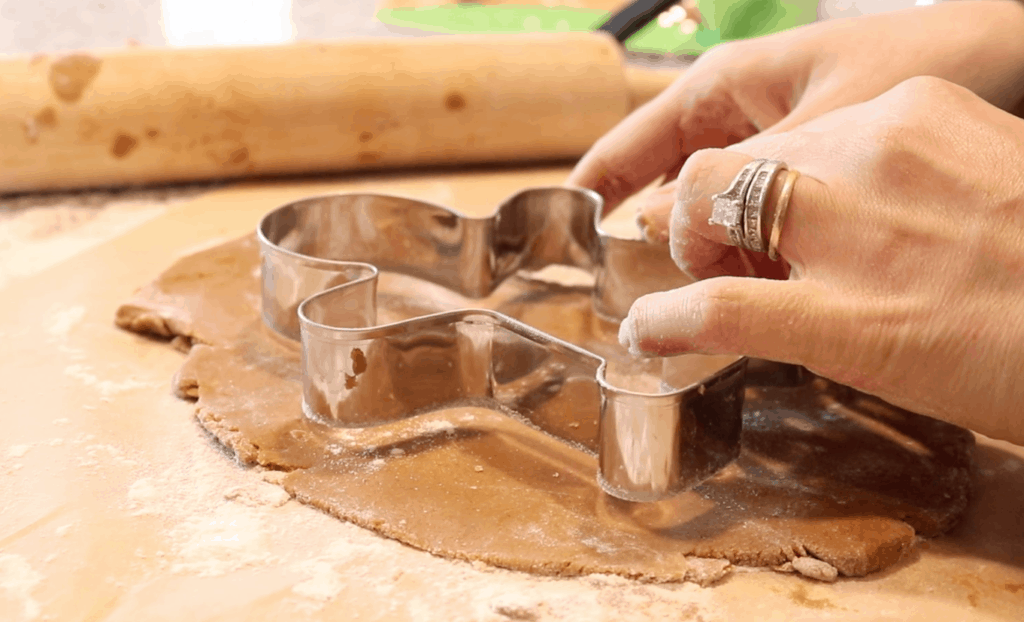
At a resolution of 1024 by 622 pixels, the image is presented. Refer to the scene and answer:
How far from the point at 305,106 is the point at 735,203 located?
1301 millimetres

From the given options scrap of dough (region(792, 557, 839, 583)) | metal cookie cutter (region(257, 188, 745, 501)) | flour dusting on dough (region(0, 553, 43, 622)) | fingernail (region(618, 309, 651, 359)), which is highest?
fingernail (region(618, 309, 651, 359))

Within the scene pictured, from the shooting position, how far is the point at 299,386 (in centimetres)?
126

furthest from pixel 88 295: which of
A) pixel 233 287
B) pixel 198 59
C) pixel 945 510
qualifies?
pixel 945 510

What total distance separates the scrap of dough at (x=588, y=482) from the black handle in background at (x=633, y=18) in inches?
57.3

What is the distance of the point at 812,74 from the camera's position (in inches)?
56.1

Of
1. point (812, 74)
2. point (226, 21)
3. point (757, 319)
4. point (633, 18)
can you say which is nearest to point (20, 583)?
point (757, 319)

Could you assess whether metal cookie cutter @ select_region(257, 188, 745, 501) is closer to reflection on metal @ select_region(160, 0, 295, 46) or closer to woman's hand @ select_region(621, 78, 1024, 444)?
woman's hand @ select_region(621, 78, 1024, 444)

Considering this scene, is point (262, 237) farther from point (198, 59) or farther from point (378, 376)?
point (198, 59)

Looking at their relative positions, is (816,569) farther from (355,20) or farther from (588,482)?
(355,20)

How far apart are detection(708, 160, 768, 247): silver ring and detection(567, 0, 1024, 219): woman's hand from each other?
0.26 meters

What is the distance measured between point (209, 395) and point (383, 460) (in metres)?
0.28

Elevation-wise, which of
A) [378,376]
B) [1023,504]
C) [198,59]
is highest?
[198,59]

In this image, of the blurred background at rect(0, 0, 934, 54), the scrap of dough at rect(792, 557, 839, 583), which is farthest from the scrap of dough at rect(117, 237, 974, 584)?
the blurred background at rect(0, 0, 934, 54)

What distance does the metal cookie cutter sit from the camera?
3.33ft
